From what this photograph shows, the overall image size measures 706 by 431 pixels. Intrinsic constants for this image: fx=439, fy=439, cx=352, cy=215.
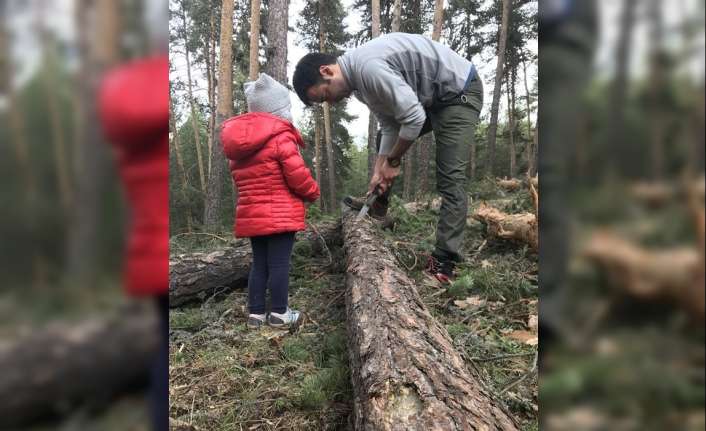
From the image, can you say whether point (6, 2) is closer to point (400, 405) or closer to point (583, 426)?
point (583, 426)

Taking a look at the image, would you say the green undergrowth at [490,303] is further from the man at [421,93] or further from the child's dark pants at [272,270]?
the child's dark pants at [272,270]

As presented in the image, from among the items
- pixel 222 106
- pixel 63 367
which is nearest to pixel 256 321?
pixel 63 367

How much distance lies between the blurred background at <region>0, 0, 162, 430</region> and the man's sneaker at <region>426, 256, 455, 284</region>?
2022 mm

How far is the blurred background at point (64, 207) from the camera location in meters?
0.15

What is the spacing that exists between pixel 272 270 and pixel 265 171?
43cm

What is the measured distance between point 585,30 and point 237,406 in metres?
1.39

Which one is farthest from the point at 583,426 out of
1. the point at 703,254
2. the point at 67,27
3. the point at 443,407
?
the point at 443,407

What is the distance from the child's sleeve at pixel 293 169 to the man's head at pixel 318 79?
28cm

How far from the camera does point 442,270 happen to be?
214 cm

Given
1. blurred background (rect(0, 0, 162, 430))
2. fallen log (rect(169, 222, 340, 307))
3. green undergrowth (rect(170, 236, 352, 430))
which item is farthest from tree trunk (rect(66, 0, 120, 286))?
fallen log (rect(169, 222, 340, 307))

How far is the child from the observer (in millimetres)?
1732

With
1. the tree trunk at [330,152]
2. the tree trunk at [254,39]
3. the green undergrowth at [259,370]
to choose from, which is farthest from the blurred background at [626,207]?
the tree trunk at [330,152]

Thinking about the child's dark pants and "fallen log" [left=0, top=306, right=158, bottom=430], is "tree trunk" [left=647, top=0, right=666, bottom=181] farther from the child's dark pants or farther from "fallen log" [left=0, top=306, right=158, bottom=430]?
the child's dark pants

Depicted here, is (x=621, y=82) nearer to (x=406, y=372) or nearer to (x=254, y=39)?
(x=406, y=372)
